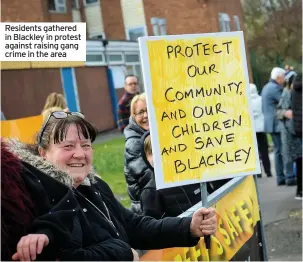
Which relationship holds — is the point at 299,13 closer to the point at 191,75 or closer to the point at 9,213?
the point at 191,75

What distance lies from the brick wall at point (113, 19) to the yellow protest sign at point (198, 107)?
8753mm

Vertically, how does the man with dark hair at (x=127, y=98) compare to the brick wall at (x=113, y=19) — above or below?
below

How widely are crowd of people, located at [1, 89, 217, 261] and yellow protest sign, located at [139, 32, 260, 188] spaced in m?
0.24

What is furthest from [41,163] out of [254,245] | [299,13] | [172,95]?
[299,13]

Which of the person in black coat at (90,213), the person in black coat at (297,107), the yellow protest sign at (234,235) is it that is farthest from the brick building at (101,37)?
the person in black coat at (90,213)

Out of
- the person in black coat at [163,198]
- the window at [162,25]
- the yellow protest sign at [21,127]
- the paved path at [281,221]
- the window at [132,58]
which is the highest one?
the window at [132,58]

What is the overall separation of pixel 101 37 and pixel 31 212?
1518 centimetres

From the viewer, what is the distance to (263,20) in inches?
438

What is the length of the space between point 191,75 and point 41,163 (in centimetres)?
104

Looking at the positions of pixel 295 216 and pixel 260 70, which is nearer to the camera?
pixel 295 216

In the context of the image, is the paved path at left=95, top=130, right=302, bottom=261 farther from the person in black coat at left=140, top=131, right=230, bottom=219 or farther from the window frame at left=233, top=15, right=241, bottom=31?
the person in black coat at left=140, top=131, right=230, bottom=219

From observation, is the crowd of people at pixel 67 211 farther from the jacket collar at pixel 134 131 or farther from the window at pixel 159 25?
the window at pixel 159 25

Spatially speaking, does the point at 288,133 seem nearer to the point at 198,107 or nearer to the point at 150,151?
the point at 150,151

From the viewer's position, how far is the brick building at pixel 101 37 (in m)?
7.81
